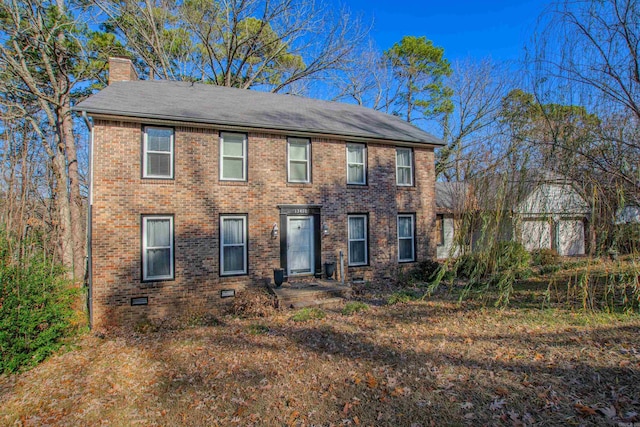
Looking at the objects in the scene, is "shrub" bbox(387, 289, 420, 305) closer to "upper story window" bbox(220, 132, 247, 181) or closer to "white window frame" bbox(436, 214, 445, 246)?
"upper story window" bbox(220, 132, 247, 181)

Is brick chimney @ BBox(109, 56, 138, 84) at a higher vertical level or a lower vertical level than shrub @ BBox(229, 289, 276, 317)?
higher

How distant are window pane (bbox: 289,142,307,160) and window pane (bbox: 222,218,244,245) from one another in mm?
2652

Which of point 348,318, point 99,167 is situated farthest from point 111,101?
point 348,318

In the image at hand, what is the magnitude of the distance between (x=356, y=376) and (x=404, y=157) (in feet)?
29.7

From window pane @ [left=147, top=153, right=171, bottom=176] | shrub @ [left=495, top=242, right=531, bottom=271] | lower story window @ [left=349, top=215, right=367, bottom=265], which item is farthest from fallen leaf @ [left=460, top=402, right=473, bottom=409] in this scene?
window pane @ [left=147, top=153, right=171, bottom=176]

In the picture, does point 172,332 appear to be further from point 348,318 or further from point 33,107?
point 33,107

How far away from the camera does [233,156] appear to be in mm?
9930

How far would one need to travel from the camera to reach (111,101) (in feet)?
29.3

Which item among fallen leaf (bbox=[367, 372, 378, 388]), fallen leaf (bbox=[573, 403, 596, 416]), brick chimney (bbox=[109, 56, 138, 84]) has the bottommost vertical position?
fallen leaf (bbox=[367, 372, 378, 388])

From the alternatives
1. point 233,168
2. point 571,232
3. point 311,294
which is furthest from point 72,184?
point 571,232

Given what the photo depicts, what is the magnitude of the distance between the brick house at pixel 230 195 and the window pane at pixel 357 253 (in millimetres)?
34

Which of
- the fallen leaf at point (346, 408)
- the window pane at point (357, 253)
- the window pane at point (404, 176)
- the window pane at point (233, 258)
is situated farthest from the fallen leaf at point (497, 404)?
the window pane at point (404, 176)

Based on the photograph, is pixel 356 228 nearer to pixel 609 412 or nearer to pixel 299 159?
pixel 299 159

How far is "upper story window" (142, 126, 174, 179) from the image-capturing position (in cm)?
905
